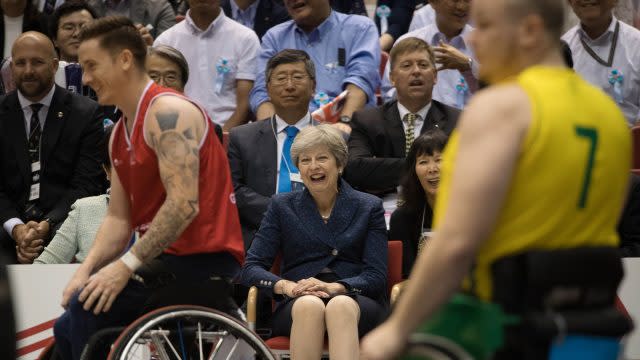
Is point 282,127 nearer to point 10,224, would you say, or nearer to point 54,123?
point 54,123

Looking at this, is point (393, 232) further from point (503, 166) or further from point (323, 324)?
point (503, 166)

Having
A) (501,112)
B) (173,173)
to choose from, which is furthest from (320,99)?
(501,112)

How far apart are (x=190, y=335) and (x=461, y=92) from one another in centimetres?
387

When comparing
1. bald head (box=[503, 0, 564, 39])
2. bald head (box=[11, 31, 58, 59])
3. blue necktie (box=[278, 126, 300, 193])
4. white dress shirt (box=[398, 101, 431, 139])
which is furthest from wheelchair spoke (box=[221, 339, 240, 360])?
bald head (box=[11, 31, 58, 59])

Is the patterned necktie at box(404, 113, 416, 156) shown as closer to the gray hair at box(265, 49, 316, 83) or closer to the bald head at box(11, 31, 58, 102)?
the gray hair at box(265, 49, 316, 83)

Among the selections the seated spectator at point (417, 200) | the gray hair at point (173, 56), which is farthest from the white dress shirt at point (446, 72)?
the seated spectator at point (417, 200)

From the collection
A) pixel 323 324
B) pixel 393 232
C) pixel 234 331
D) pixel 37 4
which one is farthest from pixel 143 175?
pixel 37 4

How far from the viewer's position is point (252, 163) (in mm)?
6371

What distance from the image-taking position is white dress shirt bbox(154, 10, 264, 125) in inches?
302

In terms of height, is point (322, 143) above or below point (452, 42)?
below

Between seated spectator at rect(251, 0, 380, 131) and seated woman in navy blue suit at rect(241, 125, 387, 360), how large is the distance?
71.2 inches

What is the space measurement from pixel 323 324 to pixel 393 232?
2.70 ft

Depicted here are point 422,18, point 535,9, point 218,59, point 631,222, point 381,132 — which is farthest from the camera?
point 422,18

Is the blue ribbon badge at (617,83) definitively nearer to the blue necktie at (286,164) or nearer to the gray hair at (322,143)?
the blue necktie at (286,164)
